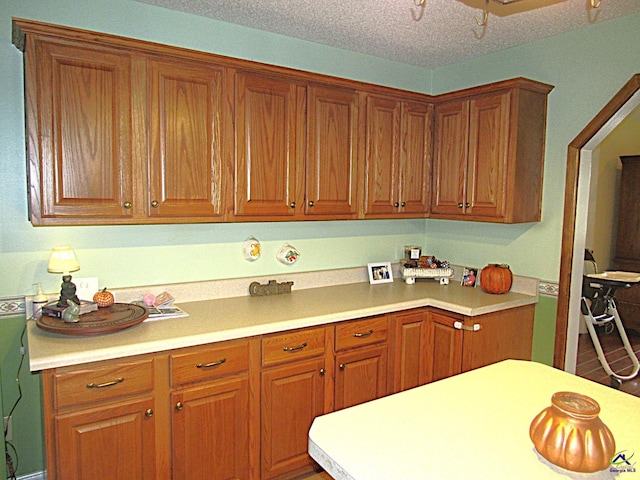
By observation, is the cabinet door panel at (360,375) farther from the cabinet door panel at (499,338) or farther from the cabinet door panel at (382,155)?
the cabinet door panel at (382,155)

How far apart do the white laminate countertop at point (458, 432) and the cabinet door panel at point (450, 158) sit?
72.0 inches

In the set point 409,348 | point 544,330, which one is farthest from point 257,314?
point 544,330

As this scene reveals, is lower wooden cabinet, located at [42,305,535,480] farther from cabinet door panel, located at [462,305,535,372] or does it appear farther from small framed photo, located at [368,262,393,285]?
small framed photo, located at [368,262,393,285]

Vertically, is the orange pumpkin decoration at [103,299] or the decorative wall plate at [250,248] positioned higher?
the decorative wall plate at [250,248]

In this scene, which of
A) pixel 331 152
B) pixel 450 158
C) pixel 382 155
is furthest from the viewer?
pixel 450 158

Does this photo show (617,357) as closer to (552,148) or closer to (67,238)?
(552,148)

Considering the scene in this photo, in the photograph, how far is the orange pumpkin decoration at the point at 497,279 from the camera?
10.6 feet

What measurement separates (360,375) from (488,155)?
1.63 m

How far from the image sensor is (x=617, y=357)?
477 centimetres

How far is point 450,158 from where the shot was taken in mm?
3391

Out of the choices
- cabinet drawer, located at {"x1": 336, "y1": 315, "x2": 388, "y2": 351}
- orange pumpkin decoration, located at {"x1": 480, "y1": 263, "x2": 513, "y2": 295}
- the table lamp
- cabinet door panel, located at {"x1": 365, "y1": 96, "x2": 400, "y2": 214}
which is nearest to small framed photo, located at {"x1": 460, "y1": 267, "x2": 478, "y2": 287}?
orange pumpkin decoration, located at {"x1": 480, "y1": 263, "x2": 513, "y2": 295}

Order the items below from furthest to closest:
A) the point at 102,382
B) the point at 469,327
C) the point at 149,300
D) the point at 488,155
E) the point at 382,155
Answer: the point at 382,155 → the point at 488,155 → the point at 469,327 → the point at 149,300 → the point at 102,382

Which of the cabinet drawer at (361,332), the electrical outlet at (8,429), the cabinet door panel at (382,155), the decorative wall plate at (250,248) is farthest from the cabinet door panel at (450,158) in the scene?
the electrical outlet at (8,429)

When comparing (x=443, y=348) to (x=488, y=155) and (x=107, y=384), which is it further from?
(x=107, y=384)
